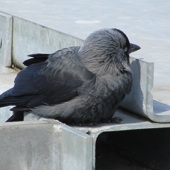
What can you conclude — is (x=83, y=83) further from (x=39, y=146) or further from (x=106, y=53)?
(x=39, y=146)

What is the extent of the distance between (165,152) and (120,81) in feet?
1.79

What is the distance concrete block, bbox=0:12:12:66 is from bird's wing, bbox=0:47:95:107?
1.28m

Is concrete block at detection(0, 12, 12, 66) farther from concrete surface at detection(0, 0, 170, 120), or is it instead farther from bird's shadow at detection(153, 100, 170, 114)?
bird's shadow at detection(153, 100, 170, 114)

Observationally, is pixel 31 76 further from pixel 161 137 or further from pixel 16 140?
pixel 161 137

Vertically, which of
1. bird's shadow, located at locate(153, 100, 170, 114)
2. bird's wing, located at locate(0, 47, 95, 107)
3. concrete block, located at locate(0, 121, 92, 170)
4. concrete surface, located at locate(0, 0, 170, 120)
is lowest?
concrete block, located at locate(0, 121, 92, 170)

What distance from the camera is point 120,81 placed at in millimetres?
3486

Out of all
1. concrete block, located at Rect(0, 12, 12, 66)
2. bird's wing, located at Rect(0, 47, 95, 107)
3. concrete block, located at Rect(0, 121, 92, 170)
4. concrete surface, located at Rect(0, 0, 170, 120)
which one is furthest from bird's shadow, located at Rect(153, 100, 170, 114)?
concrete block, located at Rect(0, 12, 12, 66)

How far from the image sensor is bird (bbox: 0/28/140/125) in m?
3.47

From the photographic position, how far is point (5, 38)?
16.5 ft

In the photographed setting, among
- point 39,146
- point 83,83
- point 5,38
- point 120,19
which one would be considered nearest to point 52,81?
point 83,83

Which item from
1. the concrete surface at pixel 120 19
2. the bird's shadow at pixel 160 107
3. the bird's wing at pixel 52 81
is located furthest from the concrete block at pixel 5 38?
the bird's shadow at pixel 160 107

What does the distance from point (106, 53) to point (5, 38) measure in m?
1.60

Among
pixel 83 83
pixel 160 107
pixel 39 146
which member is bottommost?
pixel 39 146

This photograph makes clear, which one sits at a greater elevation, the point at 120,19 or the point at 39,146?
the point at 120,19
